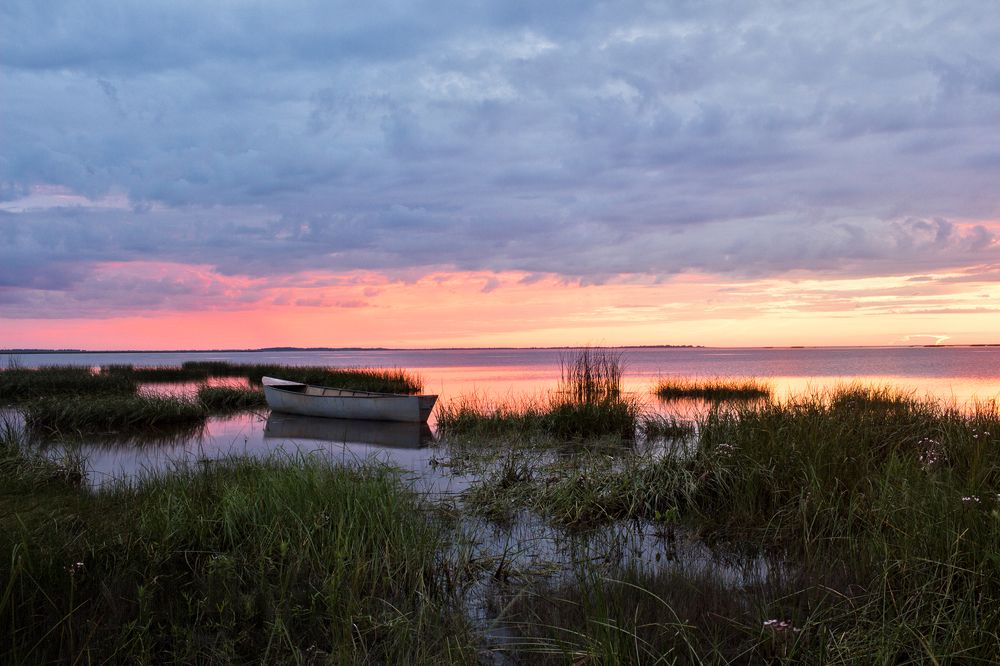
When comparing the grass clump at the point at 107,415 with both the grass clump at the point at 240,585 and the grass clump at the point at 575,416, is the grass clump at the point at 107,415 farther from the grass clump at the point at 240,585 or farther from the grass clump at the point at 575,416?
the grass clump at the point at 240,585

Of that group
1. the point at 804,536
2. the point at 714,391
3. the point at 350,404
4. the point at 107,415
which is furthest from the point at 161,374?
the point at 804,536

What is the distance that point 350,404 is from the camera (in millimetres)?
20156

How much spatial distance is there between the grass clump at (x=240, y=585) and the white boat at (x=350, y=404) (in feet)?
41.4

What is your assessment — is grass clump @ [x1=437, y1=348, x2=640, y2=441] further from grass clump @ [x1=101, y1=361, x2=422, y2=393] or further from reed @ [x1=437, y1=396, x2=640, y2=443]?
grass clump @ [x1=101, y1=361, x2=422, y2=393]

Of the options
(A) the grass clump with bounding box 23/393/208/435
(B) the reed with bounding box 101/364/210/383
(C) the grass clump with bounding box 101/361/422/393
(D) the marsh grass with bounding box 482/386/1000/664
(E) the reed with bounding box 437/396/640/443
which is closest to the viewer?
(D) the marsh grass with bounding box 482/386/1000/664

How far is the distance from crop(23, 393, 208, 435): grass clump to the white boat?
282cm

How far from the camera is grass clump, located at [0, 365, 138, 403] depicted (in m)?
24.1

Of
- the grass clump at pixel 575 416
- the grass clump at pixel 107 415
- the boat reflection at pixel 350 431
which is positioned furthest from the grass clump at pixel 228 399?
the grass clump at pixel 575 416

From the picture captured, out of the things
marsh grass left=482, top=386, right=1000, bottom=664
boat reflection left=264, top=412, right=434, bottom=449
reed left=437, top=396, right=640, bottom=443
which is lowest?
boat reflection left=264, top=412, right=434, bottom=449

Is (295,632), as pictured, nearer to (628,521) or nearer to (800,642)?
(800,642)

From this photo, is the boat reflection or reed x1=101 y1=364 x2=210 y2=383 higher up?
reed x1=101 y1=364 x2=210 y2=383

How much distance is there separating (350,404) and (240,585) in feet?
52.3

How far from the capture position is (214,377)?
43250 mm

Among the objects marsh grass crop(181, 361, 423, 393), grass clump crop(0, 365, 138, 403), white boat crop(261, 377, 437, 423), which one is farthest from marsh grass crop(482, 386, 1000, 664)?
grass clump crop(0, 365, 138, 403)
